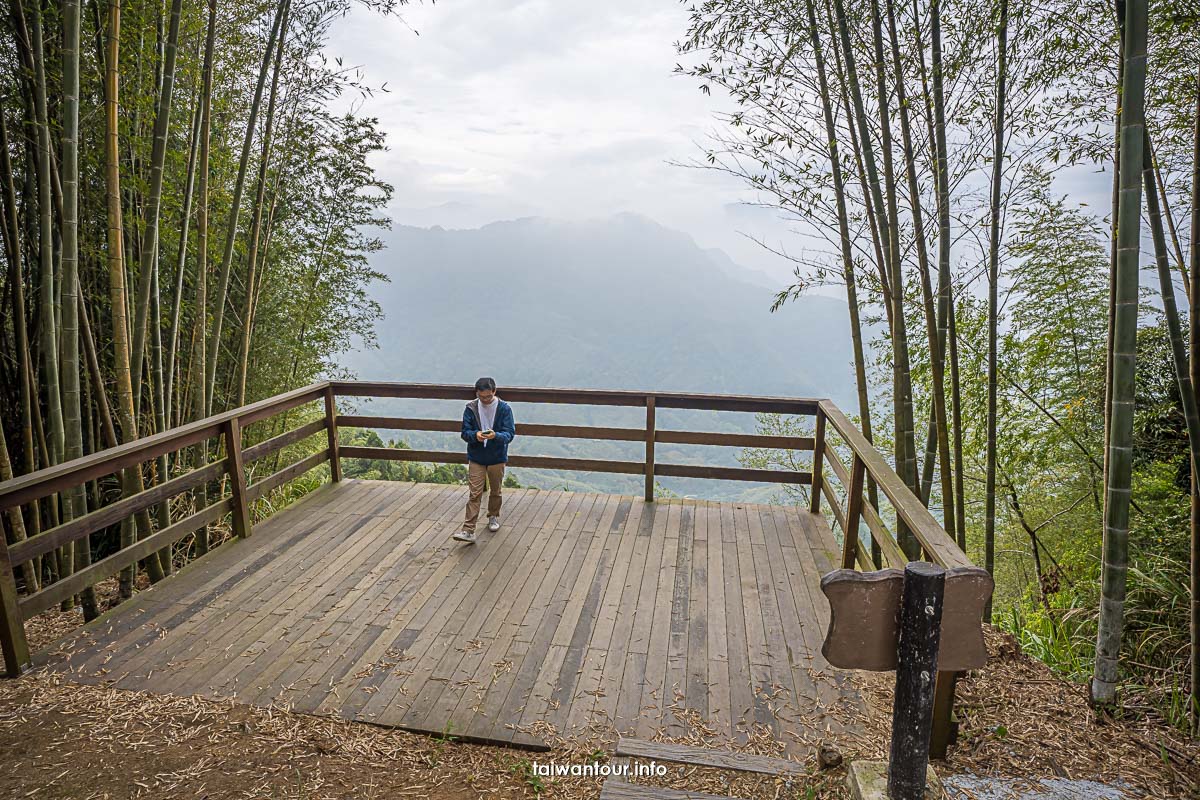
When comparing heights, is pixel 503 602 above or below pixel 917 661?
below

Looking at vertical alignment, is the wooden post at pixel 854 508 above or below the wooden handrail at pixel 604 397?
below

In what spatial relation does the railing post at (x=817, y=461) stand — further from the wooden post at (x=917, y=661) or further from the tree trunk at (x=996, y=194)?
the wooden post at (x=917, y=661)

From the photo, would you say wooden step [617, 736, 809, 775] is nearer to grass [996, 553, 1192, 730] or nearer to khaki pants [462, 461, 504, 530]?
grass [996, 553, 1192, 730]

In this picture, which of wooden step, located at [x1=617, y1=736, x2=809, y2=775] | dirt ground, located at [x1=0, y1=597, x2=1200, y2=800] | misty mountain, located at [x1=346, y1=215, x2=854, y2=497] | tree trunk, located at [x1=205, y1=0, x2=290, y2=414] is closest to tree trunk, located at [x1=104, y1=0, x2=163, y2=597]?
tree trunk, located at [x1=205, y1=0, x2=290, y2=414]

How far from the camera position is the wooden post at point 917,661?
4.27 ft

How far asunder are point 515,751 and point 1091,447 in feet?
18.6

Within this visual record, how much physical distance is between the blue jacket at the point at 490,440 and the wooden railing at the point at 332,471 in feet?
1.12

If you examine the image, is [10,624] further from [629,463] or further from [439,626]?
[629,463]

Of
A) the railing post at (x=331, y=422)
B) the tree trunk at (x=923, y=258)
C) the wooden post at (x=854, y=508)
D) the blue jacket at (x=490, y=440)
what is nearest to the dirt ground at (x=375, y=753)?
the wooden post at (x=854, y=508)

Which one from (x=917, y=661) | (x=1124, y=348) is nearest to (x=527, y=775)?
(x=917, y=661)

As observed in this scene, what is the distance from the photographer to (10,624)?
2.42 metres

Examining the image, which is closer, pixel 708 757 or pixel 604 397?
pixel 708 757

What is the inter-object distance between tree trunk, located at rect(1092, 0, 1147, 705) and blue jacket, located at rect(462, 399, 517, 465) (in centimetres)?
294

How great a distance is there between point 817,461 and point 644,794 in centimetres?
302
